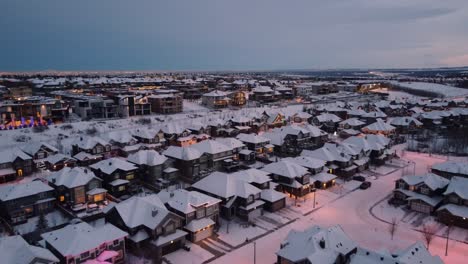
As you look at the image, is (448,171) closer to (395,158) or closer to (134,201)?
(395,158)

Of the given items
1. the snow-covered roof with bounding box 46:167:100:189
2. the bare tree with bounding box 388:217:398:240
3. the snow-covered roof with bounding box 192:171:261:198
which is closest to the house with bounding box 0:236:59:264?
the snow-covered roof with bounding box 46:167:100:189

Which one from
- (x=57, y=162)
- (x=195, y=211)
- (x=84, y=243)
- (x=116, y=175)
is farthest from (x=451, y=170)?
(x=57, y=162)

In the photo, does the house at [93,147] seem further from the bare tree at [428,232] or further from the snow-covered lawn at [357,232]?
the bare tree at [428,232]

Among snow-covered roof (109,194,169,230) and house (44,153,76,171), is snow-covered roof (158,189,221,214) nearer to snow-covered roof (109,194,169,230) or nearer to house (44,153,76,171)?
snow-covered roof (109,194,169,230)

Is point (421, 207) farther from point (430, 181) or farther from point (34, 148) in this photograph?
point (34, 148)

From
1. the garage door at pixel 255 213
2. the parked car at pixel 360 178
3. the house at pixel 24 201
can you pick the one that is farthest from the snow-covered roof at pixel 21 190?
the parked car at pixel 360 178
